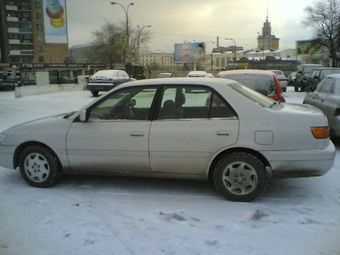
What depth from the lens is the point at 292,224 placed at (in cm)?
354

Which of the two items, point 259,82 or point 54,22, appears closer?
point 259,82

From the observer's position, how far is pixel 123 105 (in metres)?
4.51

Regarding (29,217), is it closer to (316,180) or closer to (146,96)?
(146,96)

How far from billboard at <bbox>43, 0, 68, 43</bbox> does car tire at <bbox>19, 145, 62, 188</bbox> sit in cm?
6247

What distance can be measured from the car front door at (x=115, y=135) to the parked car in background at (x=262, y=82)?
3.86m

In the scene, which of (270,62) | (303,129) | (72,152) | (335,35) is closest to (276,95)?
(303,129)

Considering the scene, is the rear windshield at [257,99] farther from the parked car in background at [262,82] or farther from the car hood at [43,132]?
the parked car in background at [262,82]

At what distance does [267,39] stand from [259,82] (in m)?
146

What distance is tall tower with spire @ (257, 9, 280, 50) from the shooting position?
142125mm

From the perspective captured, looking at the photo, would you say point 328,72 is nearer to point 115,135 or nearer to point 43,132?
point 115,135

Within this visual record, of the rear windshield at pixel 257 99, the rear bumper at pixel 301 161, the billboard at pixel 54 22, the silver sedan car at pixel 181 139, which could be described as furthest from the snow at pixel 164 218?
the billboard at pixel 54 22

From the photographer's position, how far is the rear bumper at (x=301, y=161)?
3922 millimetres

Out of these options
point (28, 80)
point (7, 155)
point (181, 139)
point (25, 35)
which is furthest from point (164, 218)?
point (25, 35)

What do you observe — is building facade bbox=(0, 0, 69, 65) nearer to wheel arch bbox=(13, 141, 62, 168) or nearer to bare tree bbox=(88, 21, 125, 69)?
bare tree bbox=(88, 21, 125, 69)
